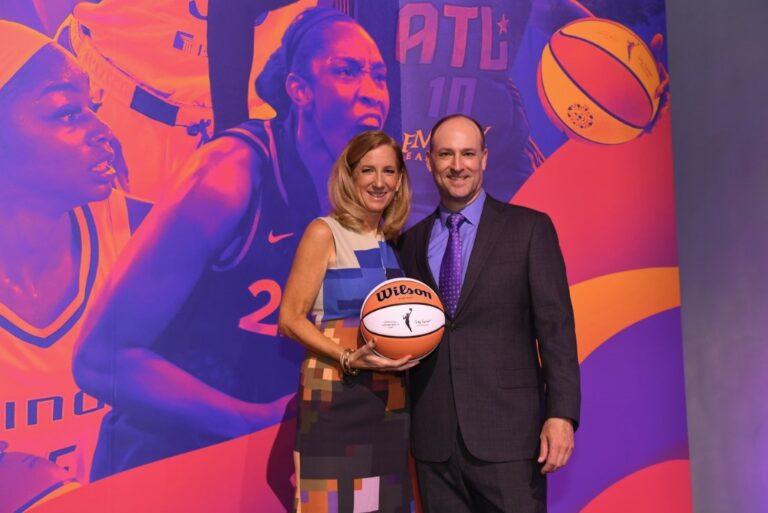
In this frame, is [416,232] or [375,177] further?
[416,232]

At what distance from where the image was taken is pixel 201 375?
9.34ft

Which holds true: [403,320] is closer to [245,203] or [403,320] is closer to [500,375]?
[500,375]

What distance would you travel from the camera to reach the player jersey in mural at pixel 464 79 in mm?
3123

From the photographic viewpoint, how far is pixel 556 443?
2.15 meters

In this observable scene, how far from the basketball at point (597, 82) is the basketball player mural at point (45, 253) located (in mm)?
1973

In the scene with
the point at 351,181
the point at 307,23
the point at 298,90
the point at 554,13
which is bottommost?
the point at 351,181

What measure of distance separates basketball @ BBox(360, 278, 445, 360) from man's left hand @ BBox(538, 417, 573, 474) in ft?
1.44

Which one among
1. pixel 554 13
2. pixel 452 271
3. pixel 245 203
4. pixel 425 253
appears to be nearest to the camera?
pixel 452 271

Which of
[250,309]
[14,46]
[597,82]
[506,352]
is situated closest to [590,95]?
[597,82]

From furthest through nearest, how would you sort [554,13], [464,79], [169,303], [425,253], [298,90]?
[554,13] < [464,79] < [298,90] < [169,303] < [425,253]

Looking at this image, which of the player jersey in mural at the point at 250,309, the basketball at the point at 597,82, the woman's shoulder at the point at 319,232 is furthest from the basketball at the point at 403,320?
the basketball at the point at 597,82

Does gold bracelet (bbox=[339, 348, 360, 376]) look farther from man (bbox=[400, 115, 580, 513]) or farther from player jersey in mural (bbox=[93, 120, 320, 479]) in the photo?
player jersey in mural (bbox=[93, 120, 320, 479])

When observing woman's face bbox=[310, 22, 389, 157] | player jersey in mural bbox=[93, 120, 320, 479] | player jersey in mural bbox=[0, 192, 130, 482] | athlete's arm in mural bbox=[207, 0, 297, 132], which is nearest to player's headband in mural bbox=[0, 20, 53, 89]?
player jersey in mural bbox=[0, 192, 130, 482]

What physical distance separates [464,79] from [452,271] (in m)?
1.22
